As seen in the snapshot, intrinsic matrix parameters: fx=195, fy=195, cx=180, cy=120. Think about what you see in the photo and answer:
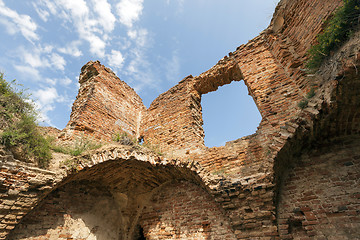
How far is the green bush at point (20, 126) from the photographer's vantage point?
12.3ft

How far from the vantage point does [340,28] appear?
3.60m

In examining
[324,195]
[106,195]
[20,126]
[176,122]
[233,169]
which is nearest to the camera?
[324,195]

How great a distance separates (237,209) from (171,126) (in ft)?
11.7

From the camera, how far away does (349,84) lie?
327 centimetres

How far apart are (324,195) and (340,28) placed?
121 inches

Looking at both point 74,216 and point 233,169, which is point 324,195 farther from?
point 74,216

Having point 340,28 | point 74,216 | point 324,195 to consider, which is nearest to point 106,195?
point 74,216

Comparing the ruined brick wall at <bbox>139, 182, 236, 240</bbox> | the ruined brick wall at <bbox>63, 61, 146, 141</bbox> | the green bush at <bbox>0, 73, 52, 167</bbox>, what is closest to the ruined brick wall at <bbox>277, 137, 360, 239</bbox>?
the ruined brick wall at <bbox>139, 182, 236, 240</bbox>

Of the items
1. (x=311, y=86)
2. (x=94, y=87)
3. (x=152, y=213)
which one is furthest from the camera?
(x=94, y=87)

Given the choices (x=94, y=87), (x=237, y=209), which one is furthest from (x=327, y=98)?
(x=94, y=87)

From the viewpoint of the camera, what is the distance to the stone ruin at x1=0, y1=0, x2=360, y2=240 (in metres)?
3.41

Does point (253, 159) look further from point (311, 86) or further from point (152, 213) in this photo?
point (152, 213)

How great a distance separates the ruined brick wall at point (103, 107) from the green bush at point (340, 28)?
641 cm

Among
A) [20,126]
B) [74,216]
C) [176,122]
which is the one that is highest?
[176,122]
